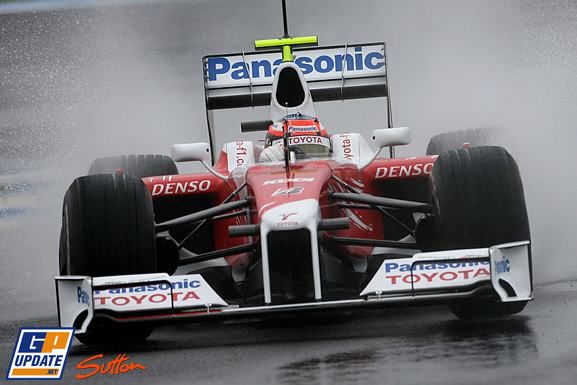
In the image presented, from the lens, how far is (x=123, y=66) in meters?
24.9

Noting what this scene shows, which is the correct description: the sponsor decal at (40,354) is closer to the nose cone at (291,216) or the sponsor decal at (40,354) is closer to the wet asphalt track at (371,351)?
the wet asphalt track at (371,351)

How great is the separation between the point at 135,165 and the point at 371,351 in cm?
503

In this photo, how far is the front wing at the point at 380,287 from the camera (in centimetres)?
891

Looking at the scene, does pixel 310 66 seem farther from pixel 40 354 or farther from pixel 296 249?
pixel 40 354

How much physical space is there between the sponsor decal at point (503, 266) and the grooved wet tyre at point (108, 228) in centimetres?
225

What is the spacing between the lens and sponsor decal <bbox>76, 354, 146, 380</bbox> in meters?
8.17

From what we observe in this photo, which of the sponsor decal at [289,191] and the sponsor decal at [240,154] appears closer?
the sponsor decal at [289,191]

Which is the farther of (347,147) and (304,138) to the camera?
(347,147)

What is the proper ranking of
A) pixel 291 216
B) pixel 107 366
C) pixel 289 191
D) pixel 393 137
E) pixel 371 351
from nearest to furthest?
pixel 371 351, pixel 107 366, pixel 291 216, pixel 289 191, pixel 393 137

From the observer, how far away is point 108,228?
9.35 meters

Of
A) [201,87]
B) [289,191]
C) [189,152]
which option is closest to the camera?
[289,191]

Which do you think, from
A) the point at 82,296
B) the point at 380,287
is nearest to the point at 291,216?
the point at 380,287

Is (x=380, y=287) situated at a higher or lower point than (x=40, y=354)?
higher

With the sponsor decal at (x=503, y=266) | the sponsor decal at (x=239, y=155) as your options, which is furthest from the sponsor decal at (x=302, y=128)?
the sponsor decal at (x=503, y=266)
